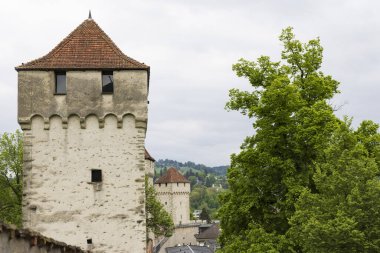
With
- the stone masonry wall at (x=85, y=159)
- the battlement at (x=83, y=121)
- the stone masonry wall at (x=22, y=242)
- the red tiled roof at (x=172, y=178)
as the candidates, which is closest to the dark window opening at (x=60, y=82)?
the stone masonry wall at (x=85, y=159)

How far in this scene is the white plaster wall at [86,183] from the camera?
60.4 feet

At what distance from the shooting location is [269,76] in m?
20.8

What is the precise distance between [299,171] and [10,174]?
20675 mm

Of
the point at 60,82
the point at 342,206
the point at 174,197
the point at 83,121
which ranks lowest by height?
the point at 174,197

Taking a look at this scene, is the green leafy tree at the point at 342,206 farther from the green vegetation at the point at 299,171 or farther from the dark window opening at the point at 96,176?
the dark window opening at the point at 96,176

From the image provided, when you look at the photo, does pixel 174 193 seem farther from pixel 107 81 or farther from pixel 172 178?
pixel 107 81

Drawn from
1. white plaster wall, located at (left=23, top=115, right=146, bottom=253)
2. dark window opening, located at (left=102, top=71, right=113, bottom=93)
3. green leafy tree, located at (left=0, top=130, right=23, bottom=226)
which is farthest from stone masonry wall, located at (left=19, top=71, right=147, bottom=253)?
green leafy tree, located at (left=0, top=130, right=23, bottom=226)

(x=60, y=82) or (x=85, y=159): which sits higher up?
(x=60, y=82)

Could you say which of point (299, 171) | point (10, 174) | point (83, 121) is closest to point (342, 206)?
point (299, 171)

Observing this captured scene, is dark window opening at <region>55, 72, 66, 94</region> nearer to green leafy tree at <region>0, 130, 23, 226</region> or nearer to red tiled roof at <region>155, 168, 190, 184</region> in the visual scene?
green leafy tree at <region>0, 130, 23, 226</region>

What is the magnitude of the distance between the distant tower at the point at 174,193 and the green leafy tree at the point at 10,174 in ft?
164

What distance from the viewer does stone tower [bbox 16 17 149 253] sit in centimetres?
1847

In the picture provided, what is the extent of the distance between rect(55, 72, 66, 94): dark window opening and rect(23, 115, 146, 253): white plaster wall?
106 cm

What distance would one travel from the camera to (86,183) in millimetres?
18766
